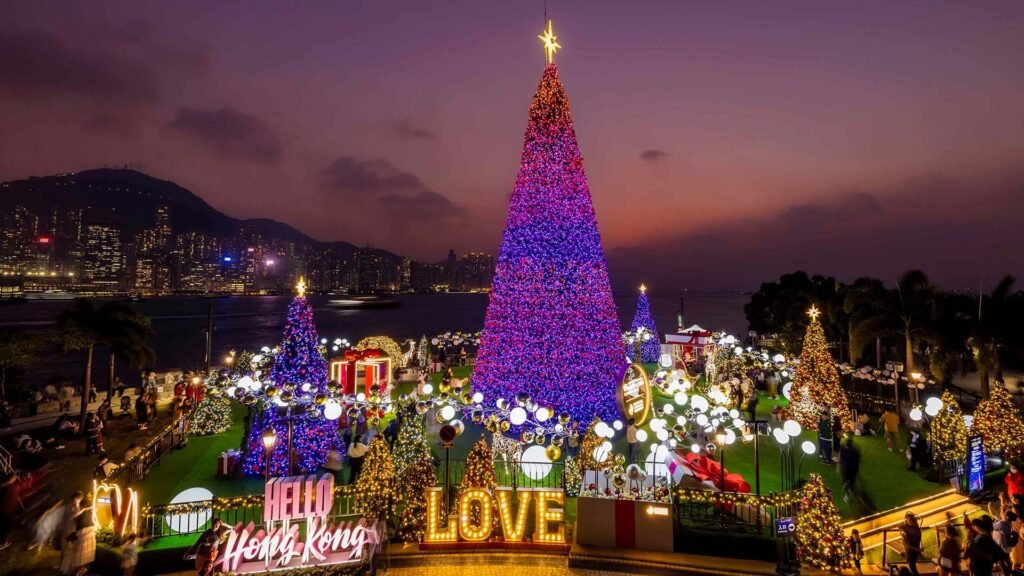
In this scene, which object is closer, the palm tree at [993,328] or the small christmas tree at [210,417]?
the small christmas tree at [210,417]

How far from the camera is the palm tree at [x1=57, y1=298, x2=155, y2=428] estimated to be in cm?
1784

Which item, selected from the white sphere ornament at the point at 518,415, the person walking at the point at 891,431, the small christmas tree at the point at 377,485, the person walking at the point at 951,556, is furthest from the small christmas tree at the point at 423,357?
the person walking at the point at 951,556

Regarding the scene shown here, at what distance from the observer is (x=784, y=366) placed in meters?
20.8

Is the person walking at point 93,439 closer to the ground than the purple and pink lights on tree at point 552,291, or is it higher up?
closer to the ground

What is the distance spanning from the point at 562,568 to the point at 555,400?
18.9ft

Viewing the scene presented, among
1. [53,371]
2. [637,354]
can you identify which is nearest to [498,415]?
[637,354]

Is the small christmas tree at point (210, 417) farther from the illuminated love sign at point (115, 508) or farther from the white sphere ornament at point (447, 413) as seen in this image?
the white sphere ornament at point (447, 413)

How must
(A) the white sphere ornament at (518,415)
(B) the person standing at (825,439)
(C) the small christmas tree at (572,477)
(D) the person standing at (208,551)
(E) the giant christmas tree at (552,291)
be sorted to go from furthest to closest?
(E) the giant christmas tree at (552,291) < (B) the person standing at (825,439) < (C) the small christmas tree at (572,477) < (A) the white sphere ornament at (518,415) < (D) the person standing at (208,551)

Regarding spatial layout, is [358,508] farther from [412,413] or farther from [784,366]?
[784,366]

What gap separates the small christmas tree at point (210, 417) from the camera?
16.4 meters

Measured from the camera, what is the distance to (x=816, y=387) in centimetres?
1627

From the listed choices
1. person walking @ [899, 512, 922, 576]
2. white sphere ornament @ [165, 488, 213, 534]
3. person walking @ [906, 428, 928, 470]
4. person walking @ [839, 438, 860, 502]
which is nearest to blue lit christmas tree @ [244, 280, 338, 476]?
white sphere ornament @ [165, 488, 213, 534]

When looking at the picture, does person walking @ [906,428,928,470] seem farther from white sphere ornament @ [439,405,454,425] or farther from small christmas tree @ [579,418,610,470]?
white sphere ornament @ [439,405,454,425]

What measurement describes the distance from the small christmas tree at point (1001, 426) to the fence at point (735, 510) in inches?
309
